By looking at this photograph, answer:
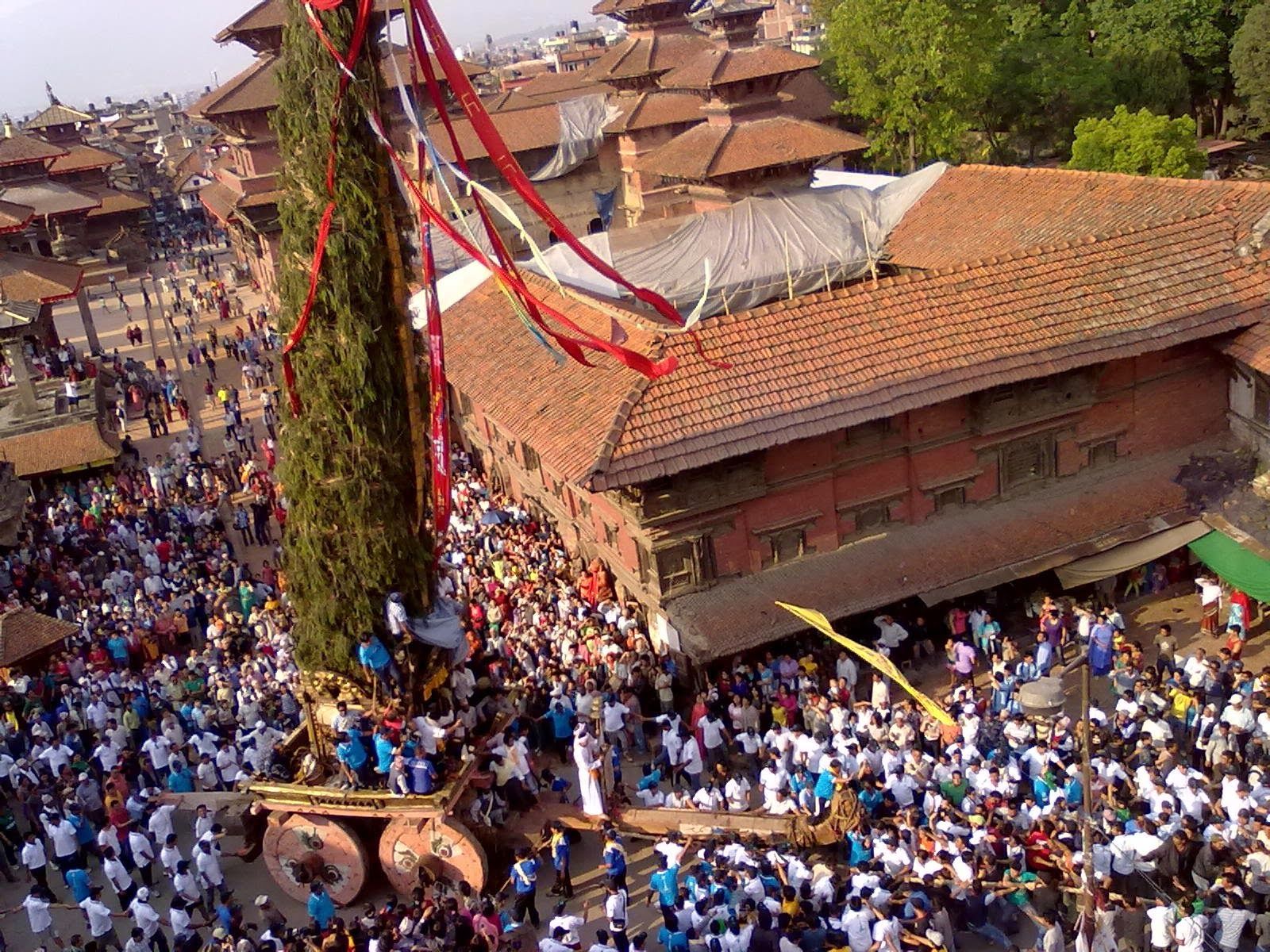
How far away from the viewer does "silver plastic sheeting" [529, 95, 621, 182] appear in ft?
138

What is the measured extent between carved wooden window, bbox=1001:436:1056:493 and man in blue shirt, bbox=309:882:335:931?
11.7 metres

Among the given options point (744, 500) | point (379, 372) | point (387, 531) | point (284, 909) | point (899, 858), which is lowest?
point (284, 909)

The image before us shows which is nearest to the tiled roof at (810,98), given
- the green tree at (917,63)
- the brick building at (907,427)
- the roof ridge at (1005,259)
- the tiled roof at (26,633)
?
the green tree at (917,63)

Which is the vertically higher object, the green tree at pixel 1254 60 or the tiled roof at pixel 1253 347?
the green tree at pixel 1254 60

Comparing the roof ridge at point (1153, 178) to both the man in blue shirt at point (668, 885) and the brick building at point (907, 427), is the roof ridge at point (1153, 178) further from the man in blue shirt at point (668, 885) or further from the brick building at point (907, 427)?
the man in blue shirt at point (668, 885)

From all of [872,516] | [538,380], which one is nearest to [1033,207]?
[872,516]

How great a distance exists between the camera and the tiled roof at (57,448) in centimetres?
3039

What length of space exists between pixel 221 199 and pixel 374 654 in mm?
37622

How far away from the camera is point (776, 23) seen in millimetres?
158000

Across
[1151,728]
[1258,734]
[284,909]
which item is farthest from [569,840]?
[1258,734]

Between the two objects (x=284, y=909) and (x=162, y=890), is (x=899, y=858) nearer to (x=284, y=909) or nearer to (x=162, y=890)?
(x=284, y=909)

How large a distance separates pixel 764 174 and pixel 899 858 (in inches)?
864

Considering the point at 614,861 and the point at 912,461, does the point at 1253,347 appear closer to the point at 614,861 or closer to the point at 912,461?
the point at 912,461

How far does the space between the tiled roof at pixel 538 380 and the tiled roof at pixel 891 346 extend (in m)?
0.05
